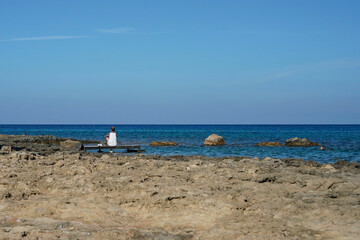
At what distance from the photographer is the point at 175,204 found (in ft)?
27.2

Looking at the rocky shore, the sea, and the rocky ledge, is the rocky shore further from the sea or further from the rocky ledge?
the sea

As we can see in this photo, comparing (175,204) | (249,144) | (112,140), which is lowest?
(249,144)

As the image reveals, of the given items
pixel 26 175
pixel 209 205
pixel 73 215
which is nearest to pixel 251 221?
pixel 209 205

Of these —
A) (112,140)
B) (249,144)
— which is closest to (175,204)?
(112,140)

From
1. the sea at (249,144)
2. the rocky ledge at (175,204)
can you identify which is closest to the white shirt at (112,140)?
→ the sea at (249,144)

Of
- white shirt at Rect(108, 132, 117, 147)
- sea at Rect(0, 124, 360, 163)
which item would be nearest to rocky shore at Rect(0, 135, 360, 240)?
white shirt at Rect(108, 132, 117, 147)

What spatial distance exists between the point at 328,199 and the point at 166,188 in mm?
3252

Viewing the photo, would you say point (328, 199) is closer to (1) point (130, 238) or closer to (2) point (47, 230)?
(1) point (130, 238)

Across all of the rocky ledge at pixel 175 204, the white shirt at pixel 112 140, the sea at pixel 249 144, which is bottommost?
the sea at pixel 249 144

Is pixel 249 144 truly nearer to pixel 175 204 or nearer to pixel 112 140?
pixel 112 140

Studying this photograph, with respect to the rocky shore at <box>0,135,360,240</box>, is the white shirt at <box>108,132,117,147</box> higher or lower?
higher

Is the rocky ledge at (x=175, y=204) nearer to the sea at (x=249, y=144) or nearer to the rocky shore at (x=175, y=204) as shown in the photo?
the rocky shore at (x=175, y=204)

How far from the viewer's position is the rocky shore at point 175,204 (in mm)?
6812

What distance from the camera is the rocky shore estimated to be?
6812 millimetres
